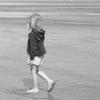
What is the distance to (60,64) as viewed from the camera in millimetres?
12383

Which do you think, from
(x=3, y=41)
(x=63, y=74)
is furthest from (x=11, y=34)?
(x=63, y=74)

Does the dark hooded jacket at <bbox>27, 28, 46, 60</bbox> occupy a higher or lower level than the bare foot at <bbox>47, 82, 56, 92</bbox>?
higher

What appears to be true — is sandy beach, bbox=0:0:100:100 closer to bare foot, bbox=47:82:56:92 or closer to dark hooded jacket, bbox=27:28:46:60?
bare foot, bbox=47:82:56:92

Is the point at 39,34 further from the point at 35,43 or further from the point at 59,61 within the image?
the point at 59,61

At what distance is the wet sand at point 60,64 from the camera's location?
9.23 metres

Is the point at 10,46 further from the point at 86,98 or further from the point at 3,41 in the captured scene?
the point at 86,98

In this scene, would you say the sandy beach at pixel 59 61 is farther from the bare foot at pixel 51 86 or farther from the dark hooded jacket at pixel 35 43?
the dark hooded jacket at pixel 35 43

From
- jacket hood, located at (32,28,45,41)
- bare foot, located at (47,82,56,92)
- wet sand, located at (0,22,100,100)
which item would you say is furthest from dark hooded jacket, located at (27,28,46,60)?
wet sand, located at (0,22,100,100)

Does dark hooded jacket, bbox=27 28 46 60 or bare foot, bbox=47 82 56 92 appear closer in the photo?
dark hooded jacket, bbox=27 28 46 60

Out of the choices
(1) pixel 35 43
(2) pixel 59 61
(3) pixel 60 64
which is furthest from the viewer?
(2) pixel 59 61

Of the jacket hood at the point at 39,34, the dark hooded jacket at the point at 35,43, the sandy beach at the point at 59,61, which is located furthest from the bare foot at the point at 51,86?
the jacket hood at the point at 39,34

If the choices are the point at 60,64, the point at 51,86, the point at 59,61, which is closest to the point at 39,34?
the point at 51,86

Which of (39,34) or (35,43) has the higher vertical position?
(39,34)

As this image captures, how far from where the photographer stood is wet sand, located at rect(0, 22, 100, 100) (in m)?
9.23
